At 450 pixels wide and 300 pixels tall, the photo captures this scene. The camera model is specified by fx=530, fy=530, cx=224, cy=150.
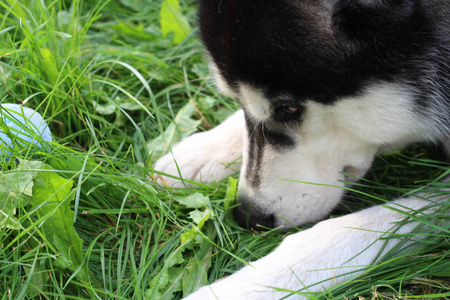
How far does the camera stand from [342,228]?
1861 mm

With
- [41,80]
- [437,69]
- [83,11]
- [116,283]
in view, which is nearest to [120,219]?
[116,283]

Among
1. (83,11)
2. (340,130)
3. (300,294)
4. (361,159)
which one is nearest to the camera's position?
(300,294)

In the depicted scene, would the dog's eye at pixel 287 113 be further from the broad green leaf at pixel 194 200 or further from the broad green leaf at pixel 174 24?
the broad green leaf at pixel 174 24

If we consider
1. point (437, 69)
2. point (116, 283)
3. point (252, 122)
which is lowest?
point (116, 283)

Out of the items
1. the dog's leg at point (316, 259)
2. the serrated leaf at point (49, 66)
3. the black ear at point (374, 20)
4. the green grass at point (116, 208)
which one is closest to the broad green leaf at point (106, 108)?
the green grass at point (116, 208)

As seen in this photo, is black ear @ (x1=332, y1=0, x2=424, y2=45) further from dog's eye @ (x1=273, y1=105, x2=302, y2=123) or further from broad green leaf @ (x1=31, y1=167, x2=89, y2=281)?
broad green leaf @ (x1=31, y1=167, x2=89, y2=281)

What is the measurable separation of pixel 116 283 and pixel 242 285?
0.47 m

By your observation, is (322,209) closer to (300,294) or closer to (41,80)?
(300,294)

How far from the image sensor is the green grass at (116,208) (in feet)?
5.84

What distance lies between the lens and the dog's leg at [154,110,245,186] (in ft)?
7.80

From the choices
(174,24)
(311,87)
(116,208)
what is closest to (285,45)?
(311,87)

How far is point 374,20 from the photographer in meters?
1.69

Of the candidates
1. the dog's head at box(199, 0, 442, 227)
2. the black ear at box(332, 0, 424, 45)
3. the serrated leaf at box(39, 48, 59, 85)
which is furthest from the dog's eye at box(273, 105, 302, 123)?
the serrated leaf at box(39, 48, 59, 85)

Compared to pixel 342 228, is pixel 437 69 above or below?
above
